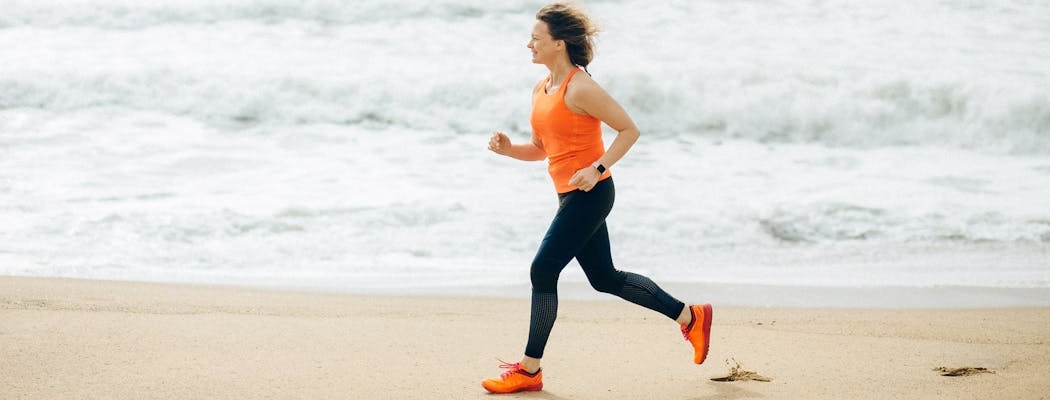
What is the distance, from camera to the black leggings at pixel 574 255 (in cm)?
395

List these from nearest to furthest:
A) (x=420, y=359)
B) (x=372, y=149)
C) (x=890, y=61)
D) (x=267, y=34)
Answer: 1. (x=420, y=359)
2. (x=372, y=149)
3. (x=890, y=61)
4. (x=267, y=34)

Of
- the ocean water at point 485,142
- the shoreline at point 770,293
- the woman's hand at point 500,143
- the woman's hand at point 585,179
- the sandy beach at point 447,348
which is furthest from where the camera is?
the ocean water at point 485,142

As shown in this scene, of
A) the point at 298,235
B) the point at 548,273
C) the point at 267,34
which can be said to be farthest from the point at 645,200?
the point at 267,34

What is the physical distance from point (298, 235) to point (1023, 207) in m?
6.28

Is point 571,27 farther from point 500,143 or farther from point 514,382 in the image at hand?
point 514,382

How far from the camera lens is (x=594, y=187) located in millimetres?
3980


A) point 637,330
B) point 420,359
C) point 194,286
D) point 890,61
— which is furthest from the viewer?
point 890,61

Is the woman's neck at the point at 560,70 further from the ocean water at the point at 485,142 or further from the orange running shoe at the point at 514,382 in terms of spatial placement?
the ocean water at the point at 485,142

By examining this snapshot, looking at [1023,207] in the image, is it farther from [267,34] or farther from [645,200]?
[267,34]

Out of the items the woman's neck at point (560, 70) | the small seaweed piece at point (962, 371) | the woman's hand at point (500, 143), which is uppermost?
the woman's neck at point (560, 70)

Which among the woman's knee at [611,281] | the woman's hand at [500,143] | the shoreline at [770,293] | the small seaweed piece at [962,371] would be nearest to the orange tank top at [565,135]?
the woman's hand at [500,143]

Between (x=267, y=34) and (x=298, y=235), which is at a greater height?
(x=267, y=34)

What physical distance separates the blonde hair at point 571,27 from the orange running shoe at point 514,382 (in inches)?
46.8

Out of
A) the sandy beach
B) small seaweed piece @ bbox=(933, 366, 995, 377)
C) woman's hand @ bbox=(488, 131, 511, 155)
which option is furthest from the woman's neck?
small seaweed piece @ bbox=(933, 366, 995, 377)
